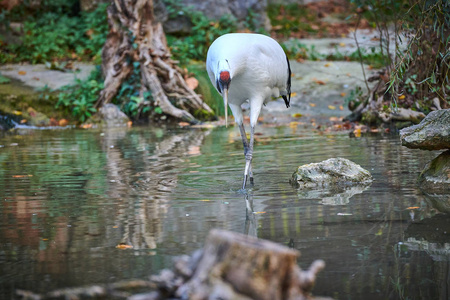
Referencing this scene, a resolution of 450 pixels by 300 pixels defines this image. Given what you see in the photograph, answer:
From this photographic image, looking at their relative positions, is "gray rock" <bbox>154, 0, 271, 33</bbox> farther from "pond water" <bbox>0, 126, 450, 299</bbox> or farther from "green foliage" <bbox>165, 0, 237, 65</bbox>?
"pond water" <bbox>0, 126, 450, 299</bbox>

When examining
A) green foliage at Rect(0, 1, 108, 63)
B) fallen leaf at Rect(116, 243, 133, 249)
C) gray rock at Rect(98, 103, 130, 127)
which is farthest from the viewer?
green foliage at Rect(0, 1, 108, 63)

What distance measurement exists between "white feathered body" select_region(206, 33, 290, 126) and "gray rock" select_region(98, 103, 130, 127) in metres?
7.13

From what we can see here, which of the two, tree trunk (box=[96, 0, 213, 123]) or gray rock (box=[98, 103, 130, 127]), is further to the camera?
tree trunk (box=[96, 0, 213, 123])

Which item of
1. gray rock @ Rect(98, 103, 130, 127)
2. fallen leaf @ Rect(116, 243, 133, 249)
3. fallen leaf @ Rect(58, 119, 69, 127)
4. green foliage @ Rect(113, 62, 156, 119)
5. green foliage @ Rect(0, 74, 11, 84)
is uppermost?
green foliage @ Rect(0, 74, 11, 84)

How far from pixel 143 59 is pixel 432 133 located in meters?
9.34

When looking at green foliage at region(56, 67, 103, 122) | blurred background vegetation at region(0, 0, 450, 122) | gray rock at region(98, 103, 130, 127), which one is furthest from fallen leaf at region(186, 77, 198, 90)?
green foliage at region(56, 67, 103, 122)

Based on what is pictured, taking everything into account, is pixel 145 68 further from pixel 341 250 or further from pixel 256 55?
pixel 341 250

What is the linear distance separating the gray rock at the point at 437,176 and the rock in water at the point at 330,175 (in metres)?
0.51

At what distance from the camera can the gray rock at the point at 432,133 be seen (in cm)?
589

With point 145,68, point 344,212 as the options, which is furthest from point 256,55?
point 145,68

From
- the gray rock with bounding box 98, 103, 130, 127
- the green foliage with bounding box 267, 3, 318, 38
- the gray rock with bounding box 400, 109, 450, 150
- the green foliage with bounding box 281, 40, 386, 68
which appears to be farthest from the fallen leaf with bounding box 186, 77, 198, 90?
the gray rock with bounding box 400, 109, 450, 150

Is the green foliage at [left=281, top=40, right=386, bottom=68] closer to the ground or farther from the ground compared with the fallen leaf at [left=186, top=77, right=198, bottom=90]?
farther from the ground

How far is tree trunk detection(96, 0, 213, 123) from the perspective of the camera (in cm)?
1427

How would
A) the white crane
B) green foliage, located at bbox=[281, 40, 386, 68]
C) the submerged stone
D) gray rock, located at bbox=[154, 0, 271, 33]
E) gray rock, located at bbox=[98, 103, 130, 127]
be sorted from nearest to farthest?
1. the submerged stone
2. the white crane
3. gray rock, located at bbox=[98, 103, 130, 127]
4. green foliage, located at bbox=[281, 40, 386, 68]
5. gray rock, located at bbox=[154, 0, 271, 33]
